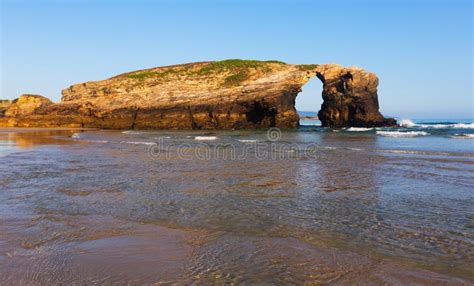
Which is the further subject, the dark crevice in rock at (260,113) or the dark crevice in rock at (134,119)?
the dark crevice in rock at (134,119)

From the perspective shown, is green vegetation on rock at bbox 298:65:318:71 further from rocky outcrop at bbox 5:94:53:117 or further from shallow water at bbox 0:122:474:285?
shallow water at bbox 0:122:474:285

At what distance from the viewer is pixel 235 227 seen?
583 centimetres

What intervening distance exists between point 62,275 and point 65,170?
8787 millimetres

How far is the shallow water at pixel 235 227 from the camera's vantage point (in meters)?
4.10

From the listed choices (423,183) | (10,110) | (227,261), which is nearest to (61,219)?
(227,261)

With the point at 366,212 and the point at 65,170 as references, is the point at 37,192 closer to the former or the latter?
the point at 65,170

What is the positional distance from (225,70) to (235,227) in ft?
165

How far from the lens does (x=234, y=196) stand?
8203mm

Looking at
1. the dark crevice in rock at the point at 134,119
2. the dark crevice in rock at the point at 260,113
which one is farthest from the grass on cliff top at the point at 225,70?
the dark crevice in rock at the point at 134,119

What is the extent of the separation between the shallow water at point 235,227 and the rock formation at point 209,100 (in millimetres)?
34489

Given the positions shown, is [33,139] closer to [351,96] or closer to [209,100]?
[209,100]

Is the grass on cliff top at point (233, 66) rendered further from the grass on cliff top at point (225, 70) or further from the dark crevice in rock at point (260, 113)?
the dark crevice in rock at point (260, 113)

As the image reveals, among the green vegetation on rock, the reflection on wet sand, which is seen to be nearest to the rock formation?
the green vegetation on rock

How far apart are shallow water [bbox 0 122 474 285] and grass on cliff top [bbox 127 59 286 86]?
42.4 meters
